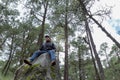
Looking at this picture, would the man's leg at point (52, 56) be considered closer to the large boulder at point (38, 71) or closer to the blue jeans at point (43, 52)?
the blue jeans at point (43, 52)

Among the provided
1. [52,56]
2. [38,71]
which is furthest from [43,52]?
[38,71]

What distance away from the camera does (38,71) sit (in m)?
7.57

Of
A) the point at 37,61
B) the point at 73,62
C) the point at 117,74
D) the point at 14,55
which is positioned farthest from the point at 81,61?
the point at 37,61

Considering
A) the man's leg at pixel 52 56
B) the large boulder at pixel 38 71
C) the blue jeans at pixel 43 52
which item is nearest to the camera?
the large boulder at pixel 38 71

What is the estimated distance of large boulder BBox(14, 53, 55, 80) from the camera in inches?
294

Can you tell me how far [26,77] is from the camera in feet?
24.7

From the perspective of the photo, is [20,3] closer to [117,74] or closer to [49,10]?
[49,10]

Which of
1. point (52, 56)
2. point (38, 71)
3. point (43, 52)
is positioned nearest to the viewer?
point (38, 71)

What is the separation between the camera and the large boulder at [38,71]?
7477 millimetres

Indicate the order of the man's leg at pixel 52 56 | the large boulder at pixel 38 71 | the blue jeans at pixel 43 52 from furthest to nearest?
the blue jeans at pixel 43 52, the man's leg at pixel 52 56, the large boulder at pixel 38 71

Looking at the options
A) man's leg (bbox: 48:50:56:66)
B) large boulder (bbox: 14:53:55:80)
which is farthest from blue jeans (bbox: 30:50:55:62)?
large boulder (bbox: 14:53:55:80)

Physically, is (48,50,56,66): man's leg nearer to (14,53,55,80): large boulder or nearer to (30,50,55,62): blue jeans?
(30,50,55,62): blue jeans

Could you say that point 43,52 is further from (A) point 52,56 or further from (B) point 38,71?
(B) point 38,71

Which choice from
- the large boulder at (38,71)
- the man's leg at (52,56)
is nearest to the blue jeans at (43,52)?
the man's leg at (52,56)
